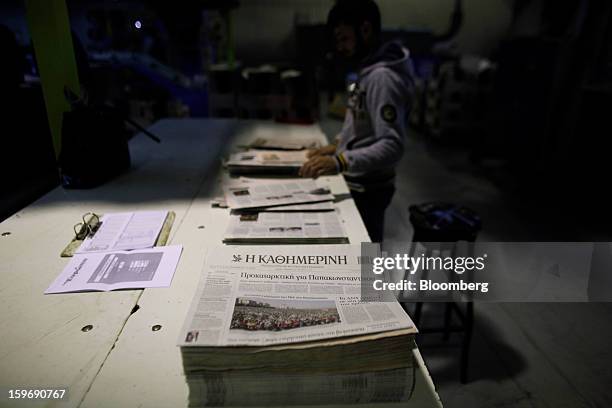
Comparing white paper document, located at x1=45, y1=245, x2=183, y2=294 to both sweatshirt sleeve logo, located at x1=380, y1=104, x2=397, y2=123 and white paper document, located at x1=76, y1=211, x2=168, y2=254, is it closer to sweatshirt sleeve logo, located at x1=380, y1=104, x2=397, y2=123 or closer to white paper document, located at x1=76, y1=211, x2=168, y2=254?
white paper document, located at x1=76, y1=211, x2=168, y2=254

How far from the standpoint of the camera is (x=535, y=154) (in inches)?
157

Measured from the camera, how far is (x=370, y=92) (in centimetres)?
133

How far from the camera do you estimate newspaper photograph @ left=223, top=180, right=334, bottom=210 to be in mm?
1188

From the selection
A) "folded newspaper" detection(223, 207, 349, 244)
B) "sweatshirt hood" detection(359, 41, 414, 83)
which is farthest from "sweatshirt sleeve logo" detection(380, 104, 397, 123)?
"folded newspaper" detection(223, 207, 349, 244)

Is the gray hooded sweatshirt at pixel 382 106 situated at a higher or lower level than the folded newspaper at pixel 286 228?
higher

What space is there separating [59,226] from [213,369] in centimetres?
78

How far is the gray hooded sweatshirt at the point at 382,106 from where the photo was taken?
130 cm

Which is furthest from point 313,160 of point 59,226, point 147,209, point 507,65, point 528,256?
point 507,65

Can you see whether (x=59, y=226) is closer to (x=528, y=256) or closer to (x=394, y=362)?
(x=394, y=362)

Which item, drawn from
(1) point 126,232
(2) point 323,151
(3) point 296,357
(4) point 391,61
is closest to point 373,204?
(2) point 323,151

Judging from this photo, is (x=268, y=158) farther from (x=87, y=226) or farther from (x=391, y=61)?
(x=87, y=226)

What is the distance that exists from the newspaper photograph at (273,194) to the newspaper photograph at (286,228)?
0.06 meters

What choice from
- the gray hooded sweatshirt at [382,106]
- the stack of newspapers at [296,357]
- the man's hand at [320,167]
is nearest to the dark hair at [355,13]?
the gray hooded sweatshirt at [382,106]

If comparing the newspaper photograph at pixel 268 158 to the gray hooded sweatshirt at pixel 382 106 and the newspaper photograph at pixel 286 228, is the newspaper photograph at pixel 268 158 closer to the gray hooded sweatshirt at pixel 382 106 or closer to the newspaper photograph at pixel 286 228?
the gray hooded sweatshirt at pixel 382 106
